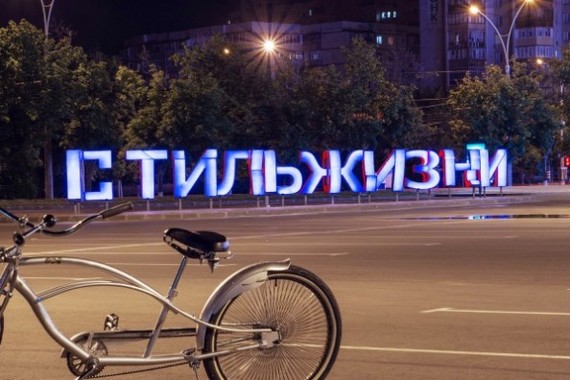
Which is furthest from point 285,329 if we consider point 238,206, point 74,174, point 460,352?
point 238,206

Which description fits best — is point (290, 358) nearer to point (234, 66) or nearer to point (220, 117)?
point (220, 117)

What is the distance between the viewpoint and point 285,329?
734 cm

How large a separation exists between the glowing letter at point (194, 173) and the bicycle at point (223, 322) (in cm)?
3982

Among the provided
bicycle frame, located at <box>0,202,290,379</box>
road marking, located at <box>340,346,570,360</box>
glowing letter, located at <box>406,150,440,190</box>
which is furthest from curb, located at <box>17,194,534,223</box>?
bicycle frame, located at <box>0,202,290,379</box>

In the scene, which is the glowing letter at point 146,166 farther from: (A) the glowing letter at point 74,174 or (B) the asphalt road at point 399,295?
(B) the asphalt road at point 399,295

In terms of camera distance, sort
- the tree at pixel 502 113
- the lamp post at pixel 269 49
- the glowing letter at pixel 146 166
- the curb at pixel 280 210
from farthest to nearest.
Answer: the tree at pixel 502 113
the lamp post at pixel 269 49
the glowing letter at pixel 146 166
the curb at pixel 280 210

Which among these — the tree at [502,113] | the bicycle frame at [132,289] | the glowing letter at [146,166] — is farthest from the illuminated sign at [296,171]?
the bicycle frame at [132,289]

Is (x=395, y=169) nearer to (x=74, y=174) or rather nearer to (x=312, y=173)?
(x=312, y=173)

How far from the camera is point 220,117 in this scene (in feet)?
207

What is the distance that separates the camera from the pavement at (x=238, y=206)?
4294 centimetres

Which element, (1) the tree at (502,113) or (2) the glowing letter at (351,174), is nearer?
(2) the glowing letter at (351,174)

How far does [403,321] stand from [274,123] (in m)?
53.7

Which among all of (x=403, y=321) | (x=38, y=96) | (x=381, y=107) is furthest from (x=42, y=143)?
(x=403, y=321)

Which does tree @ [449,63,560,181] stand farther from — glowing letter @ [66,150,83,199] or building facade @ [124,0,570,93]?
glowing letter @ [66,150,83,199]
